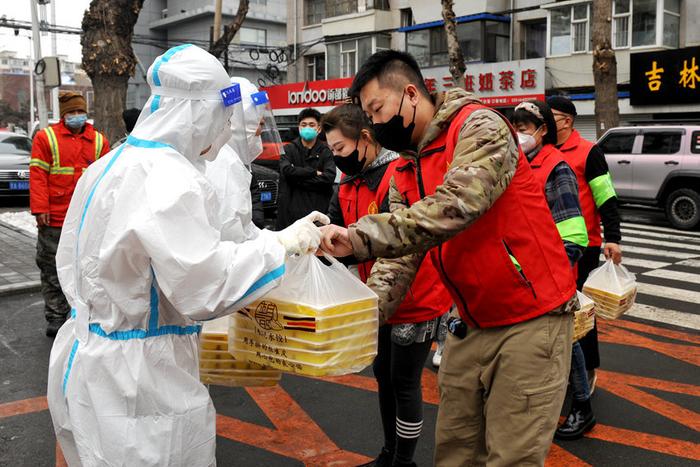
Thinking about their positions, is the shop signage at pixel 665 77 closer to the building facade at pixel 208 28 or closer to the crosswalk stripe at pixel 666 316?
Result: the crosswalk stripe at pixel 666 316

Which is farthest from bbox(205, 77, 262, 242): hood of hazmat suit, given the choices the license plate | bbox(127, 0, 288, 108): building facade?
bbox(127, 0, 288, 108): building facade

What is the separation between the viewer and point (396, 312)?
3299 millimetres

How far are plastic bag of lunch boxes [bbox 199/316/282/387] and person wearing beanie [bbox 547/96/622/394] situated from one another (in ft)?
8.31

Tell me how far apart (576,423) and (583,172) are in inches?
62.1

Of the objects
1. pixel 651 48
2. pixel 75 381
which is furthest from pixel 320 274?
pixel 651 48

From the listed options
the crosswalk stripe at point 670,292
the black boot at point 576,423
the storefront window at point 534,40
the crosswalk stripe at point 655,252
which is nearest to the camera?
the black boot at point 576,423

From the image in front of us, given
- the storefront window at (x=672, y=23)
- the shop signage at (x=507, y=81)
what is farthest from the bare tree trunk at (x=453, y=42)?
the storefront window at (x=672, y=23)

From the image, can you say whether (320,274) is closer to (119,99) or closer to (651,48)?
(119,99)

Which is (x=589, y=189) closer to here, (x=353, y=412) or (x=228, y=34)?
(x=353, y=412)

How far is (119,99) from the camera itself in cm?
1144

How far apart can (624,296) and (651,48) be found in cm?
1973

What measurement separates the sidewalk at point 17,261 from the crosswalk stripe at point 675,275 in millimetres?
7827

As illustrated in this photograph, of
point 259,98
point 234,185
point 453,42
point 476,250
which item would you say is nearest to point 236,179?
point 234,185

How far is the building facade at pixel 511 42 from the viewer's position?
72.1 ft
